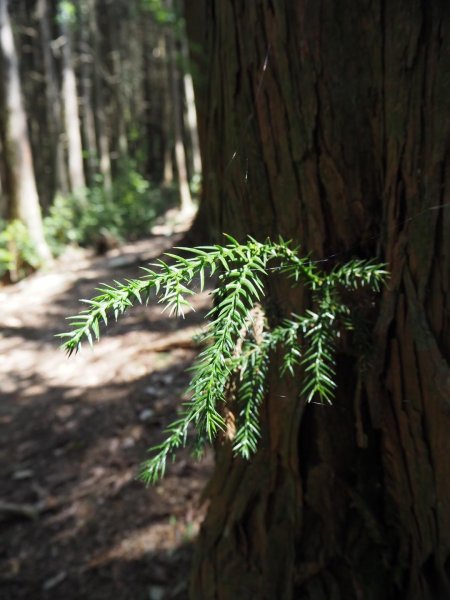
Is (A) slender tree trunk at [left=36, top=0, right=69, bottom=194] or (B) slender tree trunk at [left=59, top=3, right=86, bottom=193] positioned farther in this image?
(A) slender tree trunk at [left=36, top=0, right=69, bottom=194]

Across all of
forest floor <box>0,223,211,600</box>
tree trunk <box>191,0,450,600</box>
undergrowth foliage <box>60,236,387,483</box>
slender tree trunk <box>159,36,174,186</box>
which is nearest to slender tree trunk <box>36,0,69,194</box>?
slender tree trunk <box>159,36,174,186</box>

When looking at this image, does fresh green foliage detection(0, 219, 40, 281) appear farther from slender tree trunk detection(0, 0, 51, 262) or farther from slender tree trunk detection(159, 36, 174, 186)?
slender tree trunk detection(159, 36, 174, 186)

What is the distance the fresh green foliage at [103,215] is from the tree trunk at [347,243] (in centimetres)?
→ 1016

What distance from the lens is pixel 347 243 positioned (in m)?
1.26

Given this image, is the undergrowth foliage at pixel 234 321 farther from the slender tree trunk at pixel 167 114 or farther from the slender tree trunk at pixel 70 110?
the slender tree trunk at pixel 167 114

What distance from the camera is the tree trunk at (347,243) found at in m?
1.11

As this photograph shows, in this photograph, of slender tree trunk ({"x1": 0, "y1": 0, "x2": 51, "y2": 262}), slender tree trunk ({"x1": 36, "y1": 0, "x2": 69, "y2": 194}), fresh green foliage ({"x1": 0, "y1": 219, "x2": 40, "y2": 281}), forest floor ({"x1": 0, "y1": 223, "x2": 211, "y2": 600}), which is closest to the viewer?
forest floor ({"x1": 0, "y1": 223, "x2": 211, "y2": 600})

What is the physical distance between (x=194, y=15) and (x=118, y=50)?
86.0 ft

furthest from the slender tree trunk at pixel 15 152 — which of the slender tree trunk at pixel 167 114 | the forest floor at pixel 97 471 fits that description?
the slender tree trunk at pixel 167 114

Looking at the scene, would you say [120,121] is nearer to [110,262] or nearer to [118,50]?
[118,50]

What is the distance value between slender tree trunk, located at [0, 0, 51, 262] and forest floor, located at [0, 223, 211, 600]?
3860 mm

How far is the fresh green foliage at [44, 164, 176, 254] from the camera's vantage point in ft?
38.6

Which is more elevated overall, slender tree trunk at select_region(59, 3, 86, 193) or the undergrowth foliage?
slender tree trunk at select_region(59, 3, 86, 193)

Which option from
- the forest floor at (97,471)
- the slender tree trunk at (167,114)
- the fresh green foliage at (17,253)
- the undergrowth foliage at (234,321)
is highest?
the slender tree trunk at (167,114)
